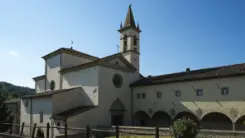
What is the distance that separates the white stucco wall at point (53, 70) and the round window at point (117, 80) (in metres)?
7.70

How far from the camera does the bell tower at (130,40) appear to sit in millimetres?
28516

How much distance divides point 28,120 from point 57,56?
8.68m

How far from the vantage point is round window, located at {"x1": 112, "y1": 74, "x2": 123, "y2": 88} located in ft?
82.6

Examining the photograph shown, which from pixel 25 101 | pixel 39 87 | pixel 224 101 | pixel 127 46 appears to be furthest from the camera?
pixel 39 87

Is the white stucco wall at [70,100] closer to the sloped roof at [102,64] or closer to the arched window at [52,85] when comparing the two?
the sloped roof at [102,64]

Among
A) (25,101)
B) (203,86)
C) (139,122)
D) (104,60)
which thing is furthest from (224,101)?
(25,101)

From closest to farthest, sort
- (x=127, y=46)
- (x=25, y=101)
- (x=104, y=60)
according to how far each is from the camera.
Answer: (x=104, y=60) < (x=25, y=101) < (x=127, y=46)

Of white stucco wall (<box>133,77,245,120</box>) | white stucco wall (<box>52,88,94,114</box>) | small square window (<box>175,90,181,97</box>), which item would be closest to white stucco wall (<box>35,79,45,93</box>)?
white stucco wall (<box>52,88,94,114</box>)

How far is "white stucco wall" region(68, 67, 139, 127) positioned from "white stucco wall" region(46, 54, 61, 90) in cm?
745

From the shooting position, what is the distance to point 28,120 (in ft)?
82.6

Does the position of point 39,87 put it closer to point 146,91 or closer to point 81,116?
point 81,116

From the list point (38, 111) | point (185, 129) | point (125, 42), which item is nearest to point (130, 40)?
point (125, 42)

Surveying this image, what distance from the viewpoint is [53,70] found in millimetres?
28328

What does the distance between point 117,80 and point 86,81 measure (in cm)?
388
